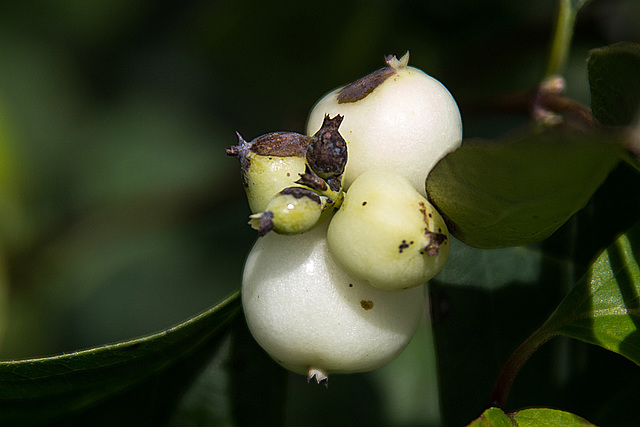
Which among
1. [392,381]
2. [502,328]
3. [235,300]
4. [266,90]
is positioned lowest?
[392,381]

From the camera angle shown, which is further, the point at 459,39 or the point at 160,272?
the point at 160,272

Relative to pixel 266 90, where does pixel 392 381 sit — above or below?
below

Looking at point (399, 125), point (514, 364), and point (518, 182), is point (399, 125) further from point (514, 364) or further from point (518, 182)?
point (514, 364)

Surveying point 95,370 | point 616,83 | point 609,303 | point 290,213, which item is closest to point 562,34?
point 616,83

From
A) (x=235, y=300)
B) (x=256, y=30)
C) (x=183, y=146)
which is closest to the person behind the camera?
(x=235, y=300)

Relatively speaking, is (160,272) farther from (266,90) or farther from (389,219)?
(389,219)

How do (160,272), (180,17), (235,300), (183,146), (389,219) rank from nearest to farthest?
1. (389,219)
2. (235,300)
3. (180,17)
4. (160,272)
5. (183,146)

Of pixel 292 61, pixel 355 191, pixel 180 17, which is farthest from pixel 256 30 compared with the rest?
pixel 355 191
